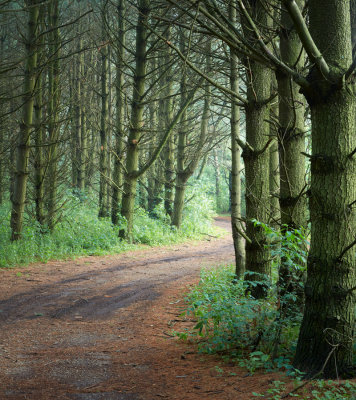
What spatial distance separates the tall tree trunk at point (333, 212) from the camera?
3789mm

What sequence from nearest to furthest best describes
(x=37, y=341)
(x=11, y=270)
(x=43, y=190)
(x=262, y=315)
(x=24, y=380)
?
(x=24, y=380)
(x=262, y=315)
(x=37, y=341)
(x=11, y=270)
(x=43, y=190)

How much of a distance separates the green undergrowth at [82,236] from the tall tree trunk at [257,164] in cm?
634

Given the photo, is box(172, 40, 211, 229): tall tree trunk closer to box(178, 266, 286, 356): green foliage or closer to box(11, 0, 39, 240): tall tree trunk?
box(11, 0, 39, 240): tall tree trunk

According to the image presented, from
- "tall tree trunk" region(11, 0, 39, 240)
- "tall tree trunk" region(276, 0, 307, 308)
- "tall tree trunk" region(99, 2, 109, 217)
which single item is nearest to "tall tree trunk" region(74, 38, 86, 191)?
→ "tall tree trunk" region(99, 2, 109, 217)

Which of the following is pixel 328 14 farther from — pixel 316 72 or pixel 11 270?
pixel 11 270

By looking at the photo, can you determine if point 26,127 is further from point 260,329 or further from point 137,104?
point 260,329

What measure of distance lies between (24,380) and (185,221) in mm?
15382

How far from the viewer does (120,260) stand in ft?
40.3

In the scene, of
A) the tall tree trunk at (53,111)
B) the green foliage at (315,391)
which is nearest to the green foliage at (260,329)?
the green foliage at (315,391)

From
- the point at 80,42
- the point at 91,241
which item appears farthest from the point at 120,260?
the point at 80,42

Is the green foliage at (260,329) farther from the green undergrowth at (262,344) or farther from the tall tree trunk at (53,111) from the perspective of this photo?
the tall tree trunk at (53,111)

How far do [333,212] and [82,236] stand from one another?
11.0 metres

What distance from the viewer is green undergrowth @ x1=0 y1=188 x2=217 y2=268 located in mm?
11172

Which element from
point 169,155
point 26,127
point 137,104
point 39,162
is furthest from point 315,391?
point 169,155
